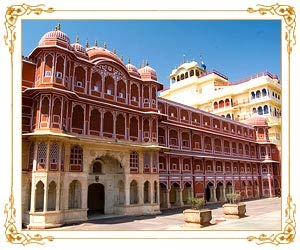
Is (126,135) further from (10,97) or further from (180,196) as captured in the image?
(10,97)

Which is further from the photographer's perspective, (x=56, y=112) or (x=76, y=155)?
(x=76, y=155)

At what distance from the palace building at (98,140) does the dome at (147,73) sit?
0.31ft

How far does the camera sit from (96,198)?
2467cm

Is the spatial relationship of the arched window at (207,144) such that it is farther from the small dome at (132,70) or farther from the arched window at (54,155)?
the arched window at (54,155)

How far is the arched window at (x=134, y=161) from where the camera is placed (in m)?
23.8

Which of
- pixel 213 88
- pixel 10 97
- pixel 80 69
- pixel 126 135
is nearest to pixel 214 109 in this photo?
pixel 213 88

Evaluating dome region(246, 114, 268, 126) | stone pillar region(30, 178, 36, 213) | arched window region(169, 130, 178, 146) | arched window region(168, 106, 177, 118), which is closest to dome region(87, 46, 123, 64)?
arched window region(168, 106, 177, 118)

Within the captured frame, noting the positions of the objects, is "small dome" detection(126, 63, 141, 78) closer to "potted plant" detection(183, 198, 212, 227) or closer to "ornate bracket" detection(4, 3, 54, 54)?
"potted plant" detection(183, 198, 212, 227)

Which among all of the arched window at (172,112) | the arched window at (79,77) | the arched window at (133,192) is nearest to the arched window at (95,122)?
the arched window at (79,77)

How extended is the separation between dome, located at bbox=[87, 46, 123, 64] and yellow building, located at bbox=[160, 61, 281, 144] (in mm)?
28759

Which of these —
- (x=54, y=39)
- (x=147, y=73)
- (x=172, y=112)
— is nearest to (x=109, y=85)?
(x=147, y=73)

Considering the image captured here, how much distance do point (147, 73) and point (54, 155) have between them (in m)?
12.1

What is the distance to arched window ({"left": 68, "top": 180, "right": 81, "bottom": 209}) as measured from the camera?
66.3 ft

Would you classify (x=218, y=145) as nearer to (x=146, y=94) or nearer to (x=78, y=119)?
(x=146, y=94)
